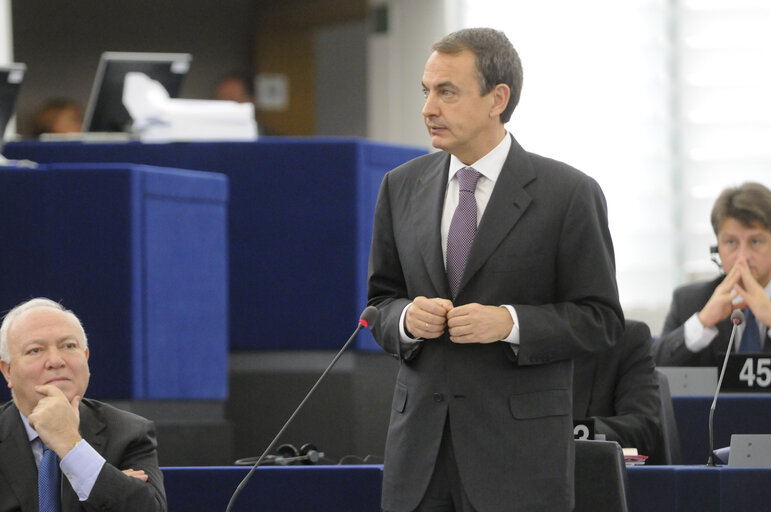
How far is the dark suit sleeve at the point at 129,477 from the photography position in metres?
3.00

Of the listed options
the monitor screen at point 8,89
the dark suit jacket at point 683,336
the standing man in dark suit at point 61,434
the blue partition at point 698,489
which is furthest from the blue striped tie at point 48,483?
the monitor screen at point 8,89

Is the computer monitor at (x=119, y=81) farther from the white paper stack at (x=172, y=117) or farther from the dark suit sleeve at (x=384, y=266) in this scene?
the dark suit sleeve at (x=384, y=266)

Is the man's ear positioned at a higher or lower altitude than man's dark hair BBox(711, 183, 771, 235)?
higher

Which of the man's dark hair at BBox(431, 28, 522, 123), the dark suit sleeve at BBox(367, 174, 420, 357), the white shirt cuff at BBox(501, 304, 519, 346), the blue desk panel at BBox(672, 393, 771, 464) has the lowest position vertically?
the blue desk panel at BBox(672, 393, 771, 464)

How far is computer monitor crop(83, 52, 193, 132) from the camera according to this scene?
630 centimetres

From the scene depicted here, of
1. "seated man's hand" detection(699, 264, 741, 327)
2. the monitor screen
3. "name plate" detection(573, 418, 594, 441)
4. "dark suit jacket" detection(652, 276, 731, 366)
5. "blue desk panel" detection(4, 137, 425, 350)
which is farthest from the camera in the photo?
"blue desk panel" detection(4, 137, 425, 350)

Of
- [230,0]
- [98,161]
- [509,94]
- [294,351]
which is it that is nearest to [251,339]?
[294,351]

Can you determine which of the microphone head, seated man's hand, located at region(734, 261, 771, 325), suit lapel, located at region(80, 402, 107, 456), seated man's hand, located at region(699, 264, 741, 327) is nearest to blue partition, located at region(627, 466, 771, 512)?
the microphone head

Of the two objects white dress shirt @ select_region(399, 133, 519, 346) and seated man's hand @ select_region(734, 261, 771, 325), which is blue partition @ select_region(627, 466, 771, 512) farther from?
seated man's hand @ select_region(734, 261, 771, 325)

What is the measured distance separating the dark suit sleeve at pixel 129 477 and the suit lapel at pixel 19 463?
6.0 inches

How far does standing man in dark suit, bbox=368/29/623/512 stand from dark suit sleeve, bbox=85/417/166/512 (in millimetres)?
653

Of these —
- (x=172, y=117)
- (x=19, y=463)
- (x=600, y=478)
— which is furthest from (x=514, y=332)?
(x=172, y=117)

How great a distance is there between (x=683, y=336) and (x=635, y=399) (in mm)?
963

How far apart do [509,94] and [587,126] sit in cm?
668
